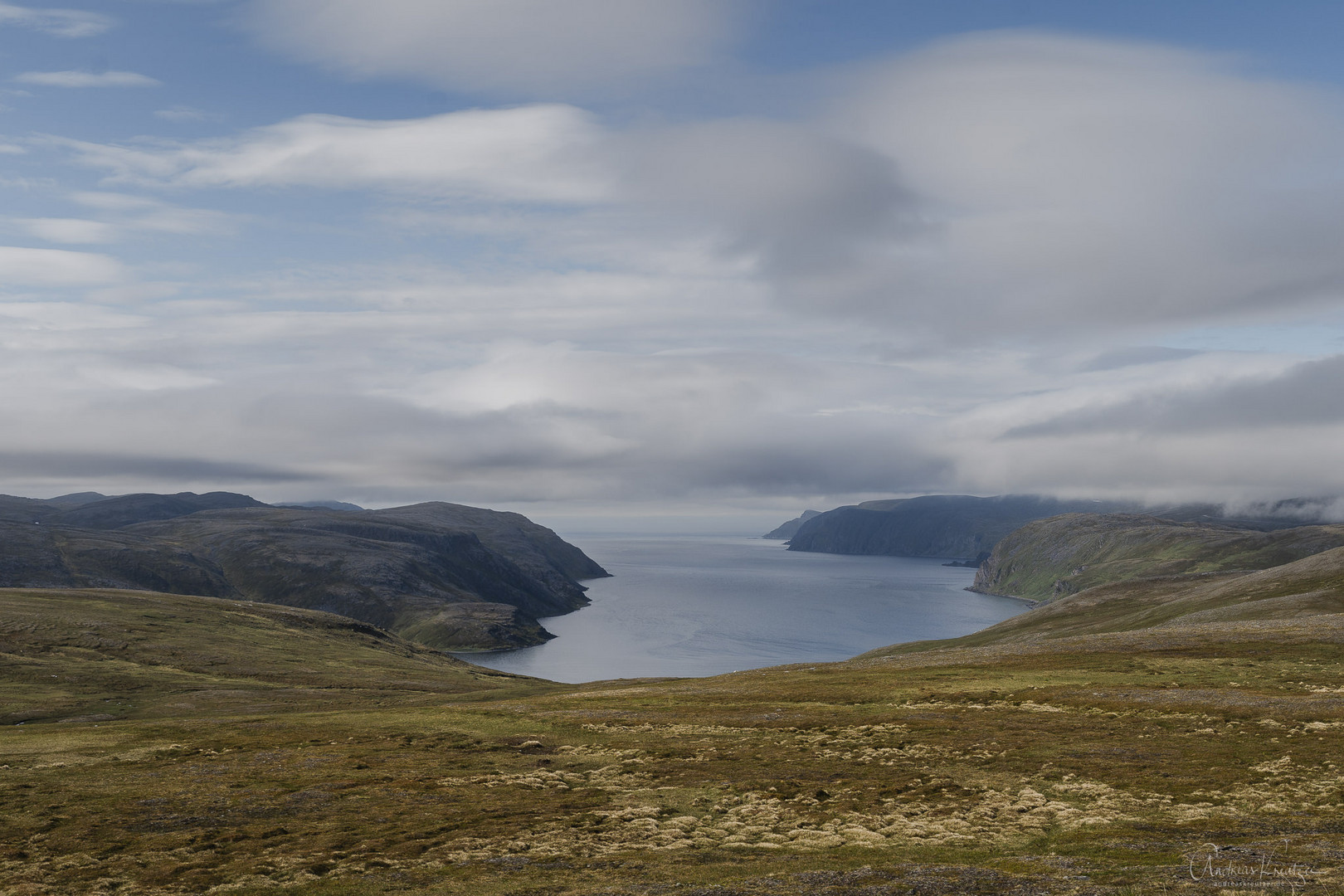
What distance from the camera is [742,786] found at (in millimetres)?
49531

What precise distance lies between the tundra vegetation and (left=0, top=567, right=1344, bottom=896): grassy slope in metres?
0.28

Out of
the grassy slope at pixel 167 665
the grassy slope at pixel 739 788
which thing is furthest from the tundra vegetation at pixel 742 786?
the grassy slope at pixel 167 665

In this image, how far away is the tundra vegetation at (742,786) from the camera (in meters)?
33.0

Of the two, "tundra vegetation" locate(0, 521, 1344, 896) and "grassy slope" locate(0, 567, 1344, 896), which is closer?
"tundra vegetation" locate(0, 521, 1344, 896)

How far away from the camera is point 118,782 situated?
5212 centimetres

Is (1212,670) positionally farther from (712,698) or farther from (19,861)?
(19,861)

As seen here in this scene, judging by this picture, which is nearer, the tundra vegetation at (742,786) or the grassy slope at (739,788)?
the tundra vegetation at (742,786)

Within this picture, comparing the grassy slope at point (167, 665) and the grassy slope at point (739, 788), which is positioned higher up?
the grassy slope at point (739, 788)

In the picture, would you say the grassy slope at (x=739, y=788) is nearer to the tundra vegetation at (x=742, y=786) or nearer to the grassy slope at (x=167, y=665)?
the tundra vegetation at (x=742, y=786)

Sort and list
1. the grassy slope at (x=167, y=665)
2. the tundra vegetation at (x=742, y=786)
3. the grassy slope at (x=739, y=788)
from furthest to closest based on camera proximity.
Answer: the grassy slope at (x=167, y=665) < the grassy slope at (x=739, y=788) < the tundra vegetation at (x=742, y=786)

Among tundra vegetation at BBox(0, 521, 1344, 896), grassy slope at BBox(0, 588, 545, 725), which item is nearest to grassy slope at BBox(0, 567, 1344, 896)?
tundra vegetation at BBox(0, 521, 1344, 896)

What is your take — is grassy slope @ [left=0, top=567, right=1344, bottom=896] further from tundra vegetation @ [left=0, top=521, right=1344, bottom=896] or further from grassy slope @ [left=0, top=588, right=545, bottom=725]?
grassy slope @ [left=0, top=588, right=545, bottom=725]

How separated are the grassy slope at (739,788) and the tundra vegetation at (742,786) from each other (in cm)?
28

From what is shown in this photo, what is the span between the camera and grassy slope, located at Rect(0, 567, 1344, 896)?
109 ft
